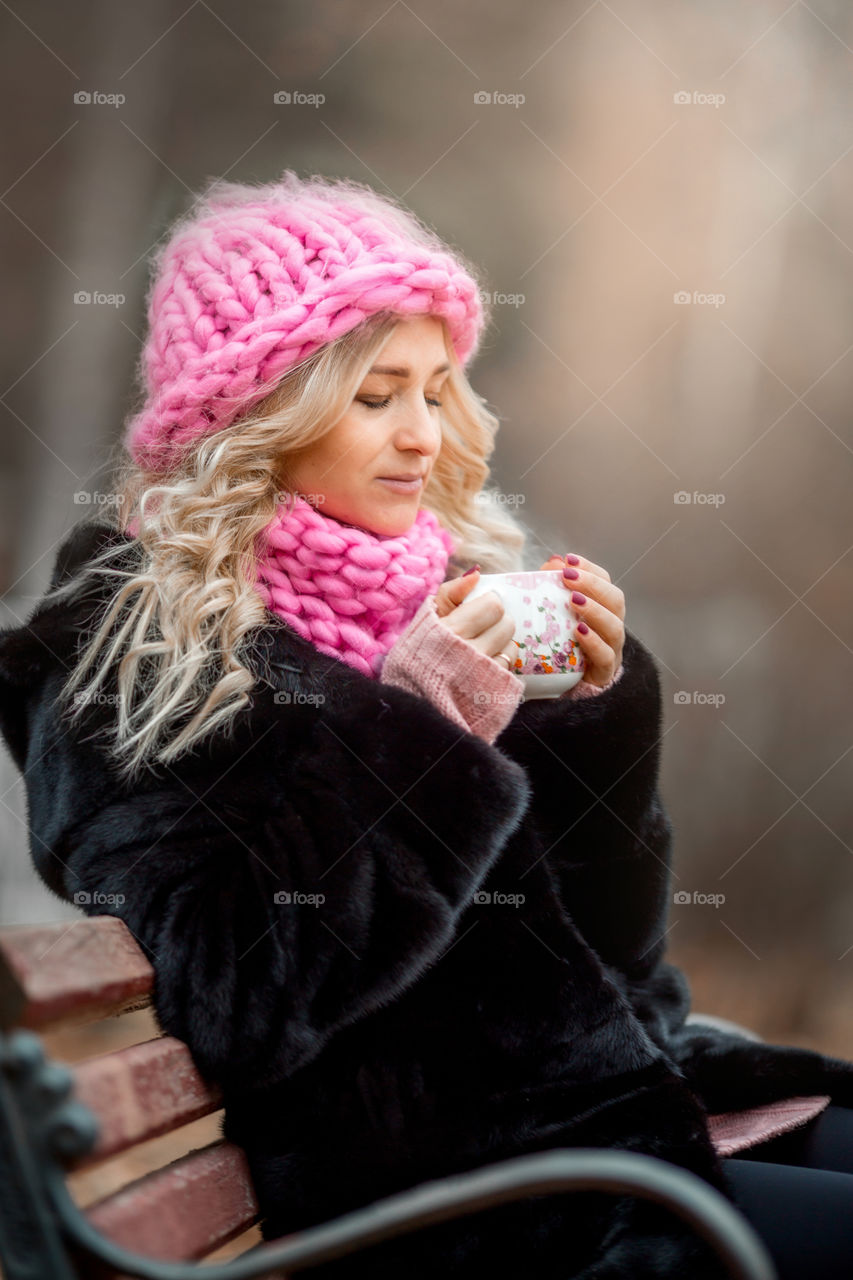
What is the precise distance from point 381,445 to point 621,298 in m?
1.21

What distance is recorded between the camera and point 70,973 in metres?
0.93

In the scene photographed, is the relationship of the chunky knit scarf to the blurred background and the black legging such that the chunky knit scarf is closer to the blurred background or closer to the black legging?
the blurred background

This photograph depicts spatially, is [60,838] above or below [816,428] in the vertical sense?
below

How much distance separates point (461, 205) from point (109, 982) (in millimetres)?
1667

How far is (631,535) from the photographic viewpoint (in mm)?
2469

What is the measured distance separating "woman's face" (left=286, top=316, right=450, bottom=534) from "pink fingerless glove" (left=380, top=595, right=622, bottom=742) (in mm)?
172

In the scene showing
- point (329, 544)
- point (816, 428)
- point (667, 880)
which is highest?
point (816, 428)

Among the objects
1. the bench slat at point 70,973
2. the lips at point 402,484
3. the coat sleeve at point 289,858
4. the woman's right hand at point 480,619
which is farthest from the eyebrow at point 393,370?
the bench slat at point 70,973

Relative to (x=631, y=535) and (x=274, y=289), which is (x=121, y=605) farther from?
(x=631, y=535)

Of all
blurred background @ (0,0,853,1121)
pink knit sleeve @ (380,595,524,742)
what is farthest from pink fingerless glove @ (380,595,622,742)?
blurred background @ (0,0,853,1121)

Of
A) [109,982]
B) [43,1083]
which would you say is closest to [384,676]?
[109,982]

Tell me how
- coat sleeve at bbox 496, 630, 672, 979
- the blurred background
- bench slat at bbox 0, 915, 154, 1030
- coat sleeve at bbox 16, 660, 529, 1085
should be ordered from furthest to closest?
1. the blurred background
2. coat sleeve at bbox 496, 630, 672, 979
3. coat sleeve at bbox 16, 660, 529, 1085
4. bench slat at bbox 0, 915, 154, 1030

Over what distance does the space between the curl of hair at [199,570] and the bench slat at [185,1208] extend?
1.41 ft

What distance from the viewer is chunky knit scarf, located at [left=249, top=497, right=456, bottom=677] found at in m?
1.37
